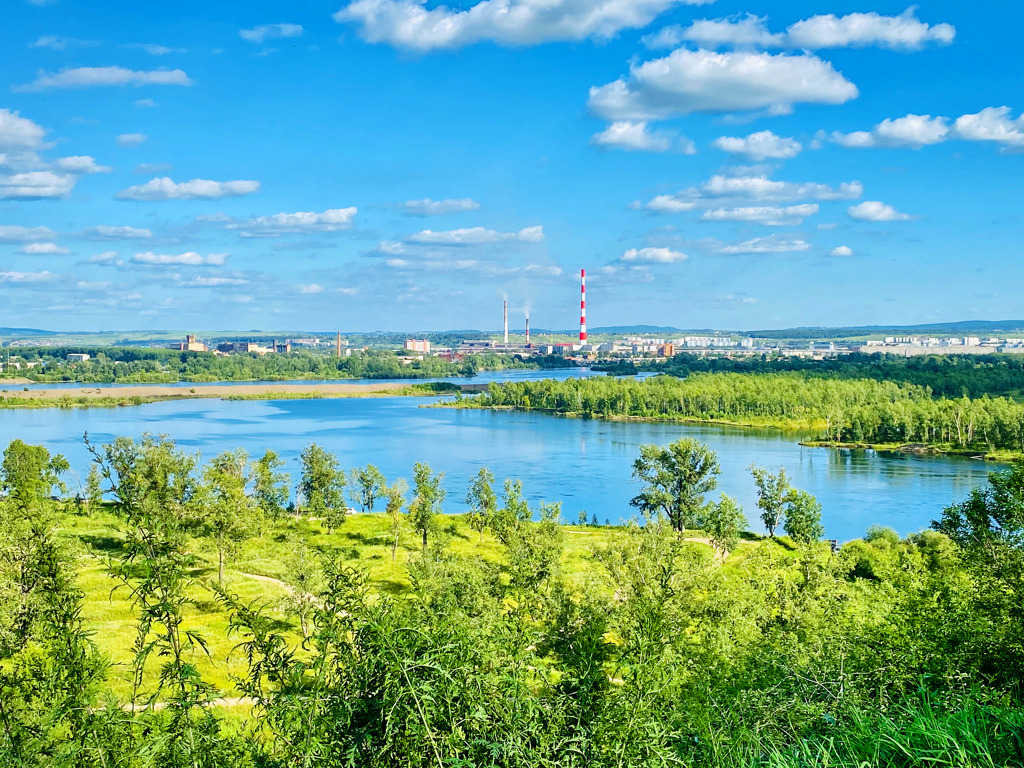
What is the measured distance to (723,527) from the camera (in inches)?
1094

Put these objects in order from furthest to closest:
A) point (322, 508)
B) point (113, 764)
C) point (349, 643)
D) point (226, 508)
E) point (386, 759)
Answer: point (322, 508), point (226, 508), point (113, 764), point (349, 643), point (386, 759)

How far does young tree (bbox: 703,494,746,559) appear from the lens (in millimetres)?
27484

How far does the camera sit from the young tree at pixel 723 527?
27484 mm

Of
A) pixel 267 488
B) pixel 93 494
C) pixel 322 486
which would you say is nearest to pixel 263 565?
pixel 267 488

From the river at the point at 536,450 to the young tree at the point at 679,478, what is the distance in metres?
2.64

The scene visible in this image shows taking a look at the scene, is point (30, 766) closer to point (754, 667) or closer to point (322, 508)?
point (754, 667)

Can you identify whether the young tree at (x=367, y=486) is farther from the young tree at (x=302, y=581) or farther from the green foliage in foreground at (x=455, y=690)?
the green foliage in foreground at (x=455, y=690)

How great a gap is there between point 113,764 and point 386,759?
77.2 inches

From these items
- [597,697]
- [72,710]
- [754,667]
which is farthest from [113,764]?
[754,667]

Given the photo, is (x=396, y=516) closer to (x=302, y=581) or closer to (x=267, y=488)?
(x=267, y=488)

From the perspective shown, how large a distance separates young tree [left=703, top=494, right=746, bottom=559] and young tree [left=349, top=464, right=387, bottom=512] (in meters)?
11.9

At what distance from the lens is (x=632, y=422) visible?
73250 millimetres

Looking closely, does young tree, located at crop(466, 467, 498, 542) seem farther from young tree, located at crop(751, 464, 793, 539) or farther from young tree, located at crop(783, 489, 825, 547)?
young tree, located at crop(783, 489, 825, 547)

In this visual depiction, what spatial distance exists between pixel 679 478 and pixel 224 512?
19.0 m
